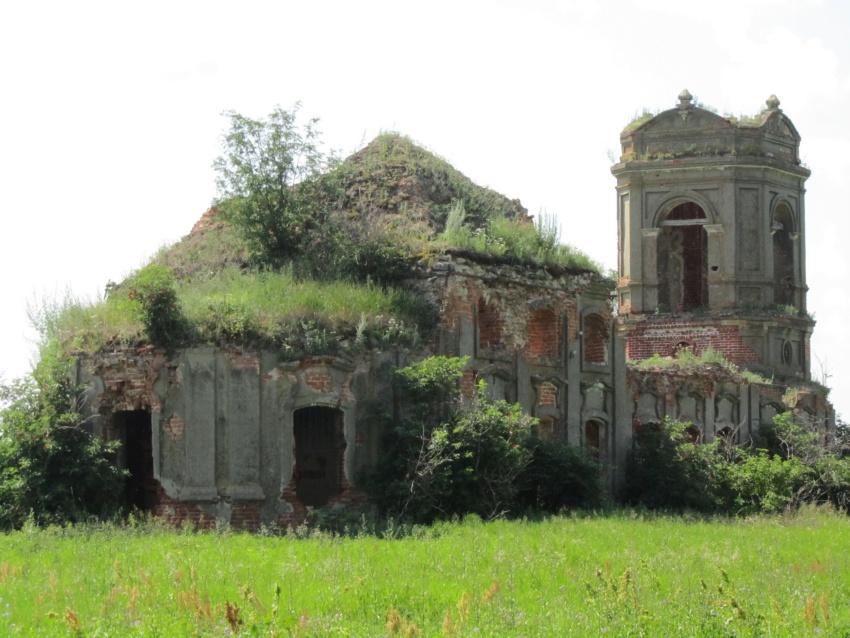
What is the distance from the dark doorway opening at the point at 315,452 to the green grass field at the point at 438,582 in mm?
2479

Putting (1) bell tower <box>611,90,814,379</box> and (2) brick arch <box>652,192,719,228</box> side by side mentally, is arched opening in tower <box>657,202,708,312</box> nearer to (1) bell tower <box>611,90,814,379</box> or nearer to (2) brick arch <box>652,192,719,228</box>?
(1) bell tower <box>611,90,814,379</box>

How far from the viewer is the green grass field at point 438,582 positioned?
38.2 ft

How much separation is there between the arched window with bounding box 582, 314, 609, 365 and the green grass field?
604 cm

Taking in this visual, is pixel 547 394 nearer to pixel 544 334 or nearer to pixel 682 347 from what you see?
pixel 544 334

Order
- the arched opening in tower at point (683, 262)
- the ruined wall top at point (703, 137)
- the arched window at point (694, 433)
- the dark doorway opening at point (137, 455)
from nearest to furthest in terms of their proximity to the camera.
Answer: the dark doorway opening at point (137, 455) → the arched window at point (694, 433) → the ruined wall top at point (703, 137) → the arched opening in tower at point (683, 262)

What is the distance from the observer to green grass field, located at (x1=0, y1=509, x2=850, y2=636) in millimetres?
11656

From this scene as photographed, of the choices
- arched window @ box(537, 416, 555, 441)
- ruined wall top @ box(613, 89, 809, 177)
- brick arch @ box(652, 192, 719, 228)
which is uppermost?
ruined wall top @ box(613, 89, 809, 177)

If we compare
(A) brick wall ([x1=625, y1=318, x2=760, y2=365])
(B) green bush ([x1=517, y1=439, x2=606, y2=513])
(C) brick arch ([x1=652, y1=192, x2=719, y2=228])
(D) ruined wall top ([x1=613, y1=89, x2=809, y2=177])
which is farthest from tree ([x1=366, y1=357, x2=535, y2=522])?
(D) ruined wall top ([x1=613, y1=89, x2=809, y2=177])

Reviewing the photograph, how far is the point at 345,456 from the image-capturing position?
20.4 m

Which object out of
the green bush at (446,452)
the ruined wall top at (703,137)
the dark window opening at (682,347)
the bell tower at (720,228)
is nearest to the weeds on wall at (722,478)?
the green bush at (446,452)

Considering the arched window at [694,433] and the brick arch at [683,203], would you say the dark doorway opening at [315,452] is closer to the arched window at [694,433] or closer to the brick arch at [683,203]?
the arched window at [694,433]

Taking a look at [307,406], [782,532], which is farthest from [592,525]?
[307,406]

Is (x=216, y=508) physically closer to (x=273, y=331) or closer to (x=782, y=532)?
(x=273, y=331)

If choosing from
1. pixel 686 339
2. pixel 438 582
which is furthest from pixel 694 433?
pixel 438 582
